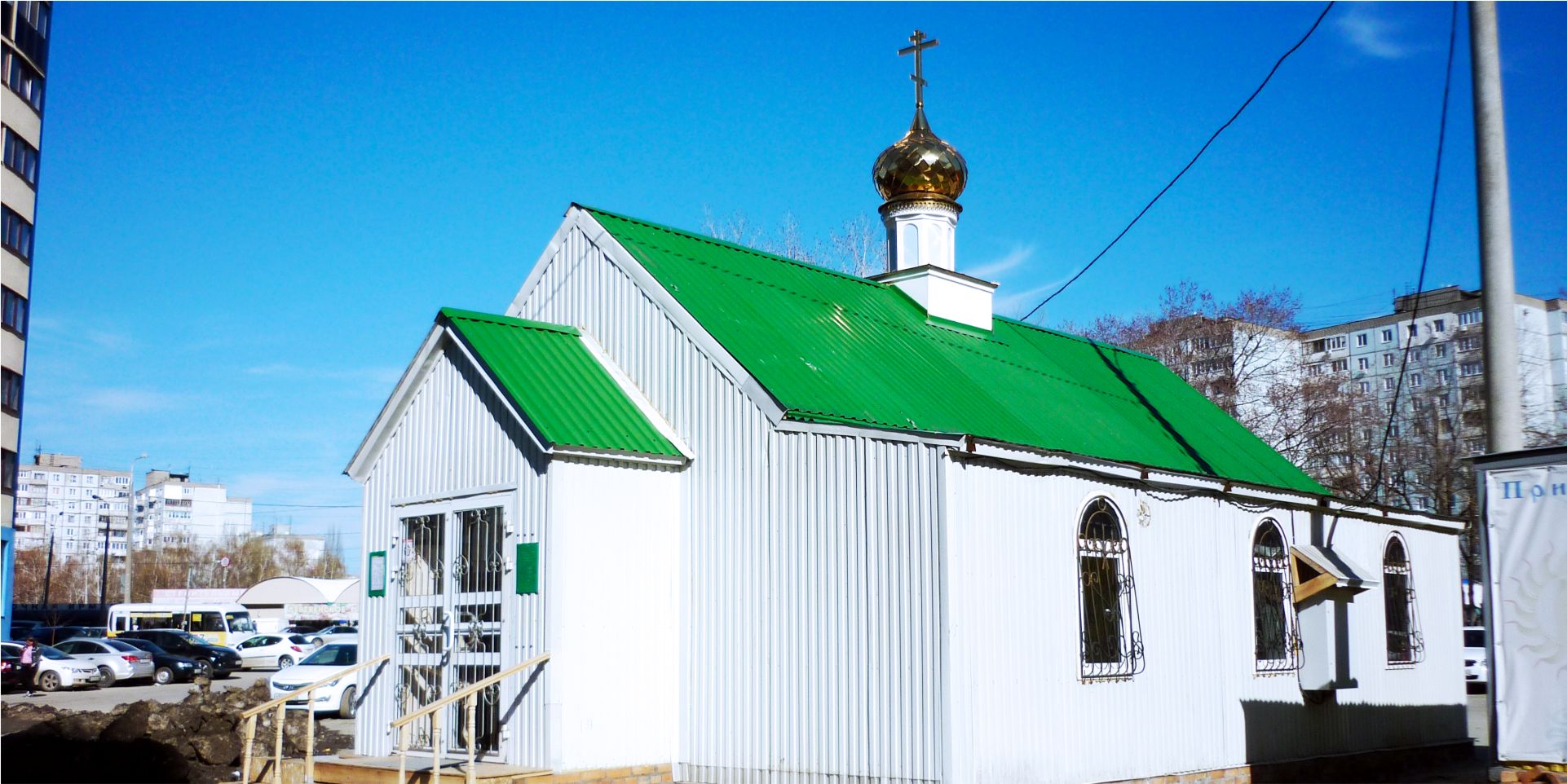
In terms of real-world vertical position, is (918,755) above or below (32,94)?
below

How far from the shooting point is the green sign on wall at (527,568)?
37.6 feet

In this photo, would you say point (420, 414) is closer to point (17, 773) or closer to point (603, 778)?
point (603, 778)

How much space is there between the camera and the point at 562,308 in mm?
14188

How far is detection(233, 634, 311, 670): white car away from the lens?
41312mm

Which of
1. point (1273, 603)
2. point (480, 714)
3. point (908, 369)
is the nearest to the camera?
point (480, 714)

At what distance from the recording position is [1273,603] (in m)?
15.1

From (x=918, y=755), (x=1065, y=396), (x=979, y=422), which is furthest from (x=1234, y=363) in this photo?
(x=918, y=755)

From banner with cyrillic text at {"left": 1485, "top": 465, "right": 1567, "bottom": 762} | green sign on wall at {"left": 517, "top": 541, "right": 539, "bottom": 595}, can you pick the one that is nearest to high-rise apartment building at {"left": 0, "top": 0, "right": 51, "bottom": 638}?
green sign on wall at {"left": 517, "top": 541, "right": 539, "bottom": 595}

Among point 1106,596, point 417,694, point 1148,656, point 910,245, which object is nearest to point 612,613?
point 417,694

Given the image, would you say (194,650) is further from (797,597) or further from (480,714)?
(797,597)

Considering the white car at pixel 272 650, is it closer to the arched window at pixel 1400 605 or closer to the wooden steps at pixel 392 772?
the wooden steps at pixel 392 772

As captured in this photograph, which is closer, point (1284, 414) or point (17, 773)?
point (17, 773)

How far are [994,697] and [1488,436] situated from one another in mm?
4061

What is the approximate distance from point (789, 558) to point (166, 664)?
98.2ft
